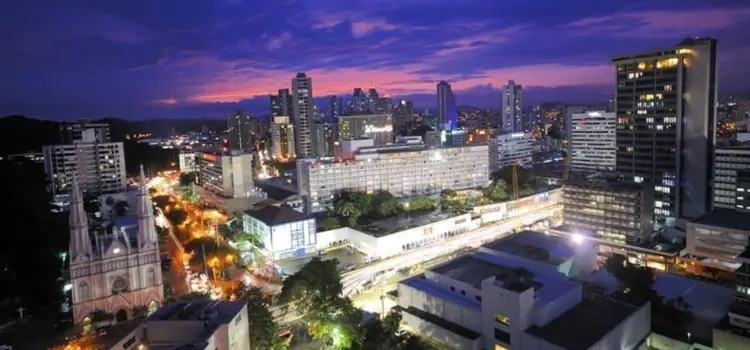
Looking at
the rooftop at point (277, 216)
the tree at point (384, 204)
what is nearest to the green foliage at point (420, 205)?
the tree at point (384, 204)

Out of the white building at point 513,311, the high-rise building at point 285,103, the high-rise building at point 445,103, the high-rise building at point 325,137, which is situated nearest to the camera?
the white building at point 513,311

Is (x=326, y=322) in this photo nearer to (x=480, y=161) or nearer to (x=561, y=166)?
(x=480, y=161)

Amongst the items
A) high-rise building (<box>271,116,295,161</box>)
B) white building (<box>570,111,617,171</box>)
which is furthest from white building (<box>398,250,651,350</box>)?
high-rise building (<box>271,116,295,161</box>)

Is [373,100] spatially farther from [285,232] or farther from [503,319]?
[503,319]

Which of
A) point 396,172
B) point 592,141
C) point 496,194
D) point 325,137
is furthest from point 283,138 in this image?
point 592,141

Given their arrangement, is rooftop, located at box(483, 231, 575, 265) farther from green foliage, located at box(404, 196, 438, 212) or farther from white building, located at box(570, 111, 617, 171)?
white building, located at box(570, 111, 617, 171)

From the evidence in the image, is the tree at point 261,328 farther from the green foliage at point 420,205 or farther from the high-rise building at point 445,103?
the high-rise building at point 445,103
